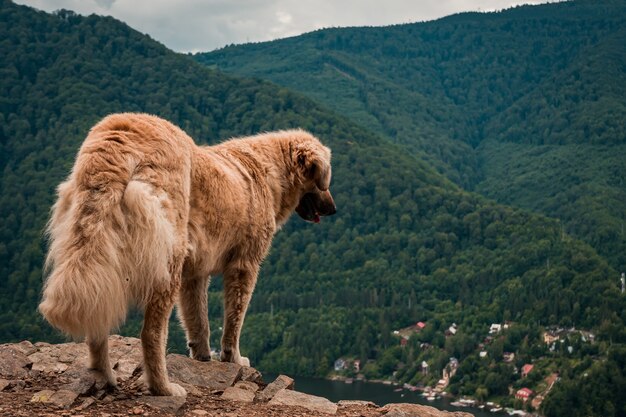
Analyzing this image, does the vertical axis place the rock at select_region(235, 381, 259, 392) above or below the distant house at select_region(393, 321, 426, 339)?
above

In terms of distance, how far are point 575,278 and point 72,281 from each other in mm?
120719

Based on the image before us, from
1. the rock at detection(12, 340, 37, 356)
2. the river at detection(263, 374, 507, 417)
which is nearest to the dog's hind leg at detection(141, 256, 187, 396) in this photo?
the rock at detection(12, 340, 37, 356)

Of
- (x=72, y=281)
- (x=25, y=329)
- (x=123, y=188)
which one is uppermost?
(x=123, y=188)

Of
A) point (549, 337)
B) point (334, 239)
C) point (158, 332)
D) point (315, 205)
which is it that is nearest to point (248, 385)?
point (158, 332)

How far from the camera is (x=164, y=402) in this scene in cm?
800

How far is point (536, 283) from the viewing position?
123 m

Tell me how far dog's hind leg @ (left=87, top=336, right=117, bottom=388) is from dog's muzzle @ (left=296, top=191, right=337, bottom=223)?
3.35 m

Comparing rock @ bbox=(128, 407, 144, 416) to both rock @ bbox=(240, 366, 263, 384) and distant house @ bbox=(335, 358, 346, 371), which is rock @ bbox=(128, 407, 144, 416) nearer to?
rock @ bbox=(240, 366, 263, 384)

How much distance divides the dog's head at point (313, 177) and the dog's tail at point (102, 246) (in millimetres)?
3288

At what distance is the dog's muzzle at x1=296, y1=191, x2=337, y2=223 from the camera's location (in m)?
11.0

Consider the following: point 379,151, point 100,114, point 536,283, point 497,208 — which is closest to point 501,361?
point 536,283

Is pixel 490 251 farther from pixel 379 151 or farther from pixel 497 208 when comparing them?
pixel 379 151

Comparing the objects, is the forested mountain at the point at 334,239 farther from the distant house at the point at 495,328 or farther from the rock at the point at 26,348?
the rock at the point at 26,348

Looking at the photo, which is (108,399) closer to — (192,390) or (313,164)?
(192,390)
